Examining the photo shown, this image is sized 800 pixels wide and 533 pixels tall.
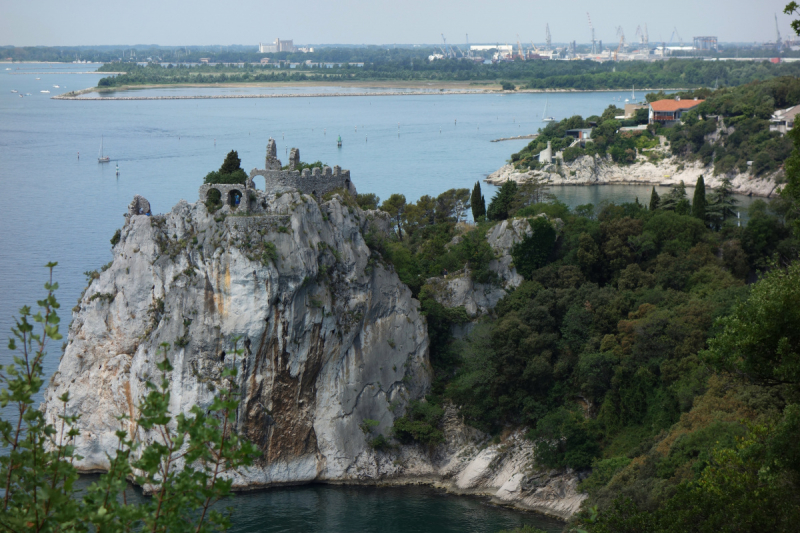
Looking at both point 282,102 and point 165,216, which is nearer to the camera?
point 165,216

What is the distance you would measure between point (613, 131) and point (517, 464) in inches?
2580

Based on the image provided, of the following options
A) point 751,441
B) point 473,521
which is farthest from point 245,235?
point 751,441

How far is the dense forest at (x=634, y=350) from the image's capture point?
15.2 m

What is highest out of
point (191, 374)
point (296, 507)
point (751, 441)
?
point (751, 441)

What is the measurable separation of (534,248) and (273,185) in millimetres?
11929

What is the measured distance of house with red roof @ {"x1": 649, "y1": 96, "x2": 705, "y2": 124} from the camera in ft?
307

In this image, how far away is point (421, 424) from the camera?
110 ft

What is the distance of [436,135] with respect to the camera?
11481 centimetres

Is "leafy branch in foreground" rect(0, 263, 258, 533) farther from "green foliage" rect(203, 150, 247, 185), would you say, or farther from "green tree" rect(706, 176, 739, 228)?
"green tree" rect(706, 176, 739, 228)

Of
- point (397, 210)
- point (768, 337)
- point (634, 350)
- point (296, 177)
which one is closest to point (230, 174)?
point (296, 177)

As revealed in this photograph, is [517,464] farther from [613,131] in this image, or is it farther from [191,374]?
[613,131]

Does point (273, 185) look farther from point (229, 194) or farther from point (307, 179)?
point (229, 194)

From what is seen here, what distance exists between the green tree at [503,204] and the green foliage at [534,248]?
253 inches

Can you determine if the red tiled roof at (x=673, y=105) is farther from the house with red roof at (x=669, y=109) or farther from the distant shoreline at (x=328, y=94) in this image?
the distant shoreline at (x=328, y=94)
